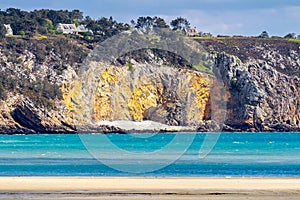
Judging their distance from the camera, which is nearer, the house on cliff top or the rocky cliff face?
the rocky cliff face

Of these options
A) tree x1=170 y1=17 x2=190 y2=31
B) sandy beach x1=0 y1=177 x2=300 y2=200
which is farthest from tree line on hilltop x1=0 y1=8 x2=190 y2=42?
sandy beach x1=0 y1=177 x2=300 y2=200

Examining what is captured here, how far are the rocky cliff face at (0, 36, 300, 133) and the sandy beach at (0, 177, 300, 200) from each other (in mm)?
78025

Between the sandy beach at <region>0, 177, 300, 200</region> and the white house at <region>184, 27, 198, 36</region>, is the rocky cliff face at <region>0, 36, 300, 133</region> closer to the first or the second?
the white house at <region>184, 27, 198, 36</region>

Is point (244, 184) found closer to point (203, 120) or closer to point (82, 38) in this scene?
point (203, 120)

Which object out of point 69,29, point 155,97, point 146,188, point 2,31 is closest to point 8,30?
point 2,31

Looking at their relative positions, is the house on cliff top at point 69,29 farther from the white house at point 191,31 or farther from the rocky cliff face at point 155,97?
the rocky cliff face at point 155,97

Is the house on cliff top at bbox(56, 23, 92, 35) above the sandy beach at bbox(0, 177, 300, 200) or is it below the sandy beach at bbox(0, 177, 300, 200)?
above

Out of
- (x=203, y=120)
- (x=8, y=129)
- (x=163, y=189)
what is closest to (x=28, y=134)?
(x=8, y=129)

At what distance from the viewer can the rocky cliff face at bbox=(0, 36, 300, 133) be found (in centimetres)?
12650

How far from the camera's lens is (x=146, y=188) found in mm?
36625

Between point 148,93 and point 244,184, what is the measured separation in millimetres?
92992

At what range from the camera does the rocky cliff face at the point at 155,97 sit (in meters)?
126

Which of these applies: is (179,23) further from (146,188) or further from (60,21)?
(146,188)

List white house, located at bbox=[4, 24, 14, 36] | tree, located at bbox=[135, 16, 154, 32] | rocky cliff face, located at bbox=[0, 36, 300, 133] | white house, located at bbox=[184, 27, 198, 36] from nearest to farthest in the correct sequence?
rocky cliff face, located at bbox=[0, 36, 300, 133] < white house, located at bbox=[4, 24, 14, 36] < tree, located at bbox=[135, 16, 154, 32] < white house, located at bbox=[184, 27, 198, 36]
